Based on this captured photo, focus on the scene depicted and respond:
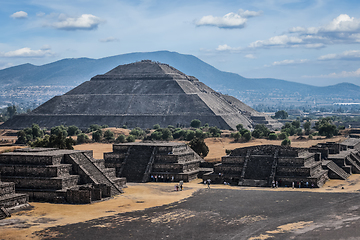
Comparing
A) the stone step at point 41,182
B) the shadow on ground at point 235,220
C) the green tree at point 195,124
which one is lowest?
the shadow on ground at point 235,220

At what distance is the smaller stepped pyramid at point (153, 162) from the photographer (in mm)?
68125

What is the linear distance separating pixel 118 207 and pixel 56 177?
25.9ft

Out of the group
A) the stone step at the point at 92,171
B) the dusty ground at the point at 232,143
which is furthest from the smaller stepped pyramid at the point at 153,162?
the dusty ground at the point at 232,143

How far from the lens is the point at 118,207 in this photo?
49.7m

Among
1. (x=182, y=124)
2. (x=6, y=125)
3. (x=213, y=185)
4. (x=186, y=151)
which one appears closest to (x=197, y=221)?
(x=213, y=185)

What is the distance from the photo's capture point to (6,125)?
188 m

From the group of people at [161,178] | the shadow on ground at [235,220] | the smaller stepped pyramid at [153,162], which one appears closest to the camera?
the shadow on ground at [235,220]

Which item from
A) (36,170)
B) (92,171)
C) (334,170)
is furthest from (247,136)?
(36,170)

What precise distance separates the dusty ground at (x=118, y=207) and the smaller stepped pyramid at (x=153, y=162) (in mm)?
2496

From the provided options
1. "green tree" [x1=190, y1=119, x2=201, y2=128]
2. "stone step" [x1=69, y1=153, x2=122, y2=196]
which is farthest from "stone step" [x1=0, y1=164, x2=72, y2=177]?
"green tree" [x1=190, y1=119, x2=201, y2=128]

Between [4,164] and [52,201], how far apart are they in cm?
781

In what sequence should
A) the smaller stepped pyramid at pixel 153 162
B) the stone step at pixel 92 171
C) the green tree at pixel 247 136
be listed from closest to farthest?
the stone step at pixel 92 171
the smaller stepped pyramid at pixel 153 162
the green tree at pixel 247 136

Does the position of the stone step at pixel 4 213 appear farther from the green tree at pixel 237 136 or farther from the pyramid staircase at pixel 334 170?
the green tree at pixel 237 136

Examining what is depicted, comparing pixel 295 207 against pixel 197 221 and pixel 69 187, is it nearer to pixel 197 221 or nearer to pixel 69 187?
pixel 197 221
